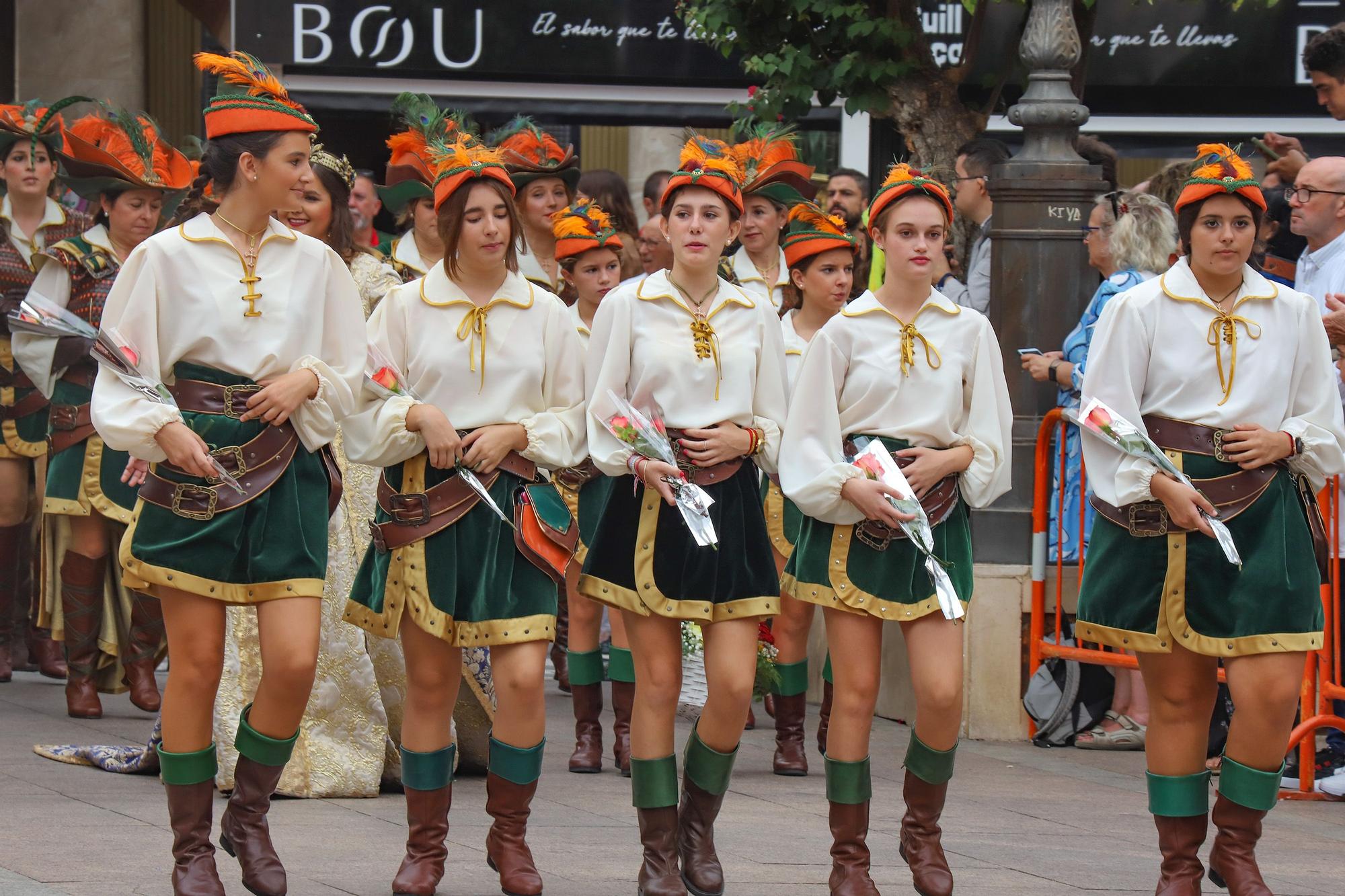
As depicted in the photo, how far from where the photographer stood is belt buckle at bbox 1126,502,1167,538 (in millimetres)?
5547

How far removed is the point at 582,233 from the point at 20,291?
3.14 m

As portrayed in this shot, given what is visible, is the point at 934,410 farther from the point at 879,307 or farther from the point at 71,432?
the point at 71,432

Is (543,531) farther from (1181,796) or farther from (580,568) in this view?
(580,568)

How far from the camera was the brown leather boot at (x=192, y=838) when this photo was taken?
206 inches

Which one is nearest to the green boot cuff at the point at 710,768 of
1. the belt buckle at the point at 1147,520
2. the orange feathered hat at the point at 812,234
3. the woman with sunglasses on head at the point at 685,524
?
the woman with sunglasses on head at the point at 685,524

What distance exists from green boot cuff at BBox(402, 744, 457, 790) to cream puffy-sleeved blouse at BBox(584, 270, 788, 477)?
93cm

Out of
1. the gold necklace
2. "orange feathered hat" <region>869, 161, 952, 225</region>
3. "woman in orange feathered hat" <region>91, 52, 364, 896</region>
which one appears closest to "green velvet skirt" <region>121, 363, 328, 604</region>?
"woman in orange feathered hat" <region>91, 52, 364, 896</region>

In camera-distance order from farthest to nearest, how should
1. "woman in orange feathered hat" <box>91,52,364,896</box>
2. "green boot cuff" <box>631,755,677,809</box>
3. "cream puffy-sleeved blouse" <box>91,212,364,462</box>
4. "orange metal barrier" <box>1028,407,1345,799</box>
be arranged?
"orange metal barrier" <box>1028,407,1345,799</box>
"green boot cuff" <box>631,755,677,809</box>
"woman in orange feathered hat" <box>91,52,364,896</box>
"cream puffy-sleeved blouse" <box>91,212,364,462</box>

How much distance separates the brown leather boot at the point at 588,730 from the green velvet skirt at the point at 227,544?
2532 millimetres

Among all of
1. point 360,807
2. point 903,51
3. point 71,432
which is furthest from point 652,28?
point 360,807

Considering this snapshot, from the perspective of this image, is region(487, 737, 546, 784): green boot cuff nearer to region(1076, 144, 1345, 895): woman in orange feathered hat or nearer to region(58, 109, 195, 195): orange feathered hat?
region(1076, 144, 1345, 895): woman in orange feathered hat

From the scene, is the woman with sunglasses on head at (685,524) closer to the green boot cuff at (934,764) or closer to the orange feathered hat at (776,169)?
the green boot cuff at (934,764)

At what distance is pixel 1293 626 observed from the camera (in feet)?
18.0

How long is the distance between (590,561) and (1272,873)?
231cm
